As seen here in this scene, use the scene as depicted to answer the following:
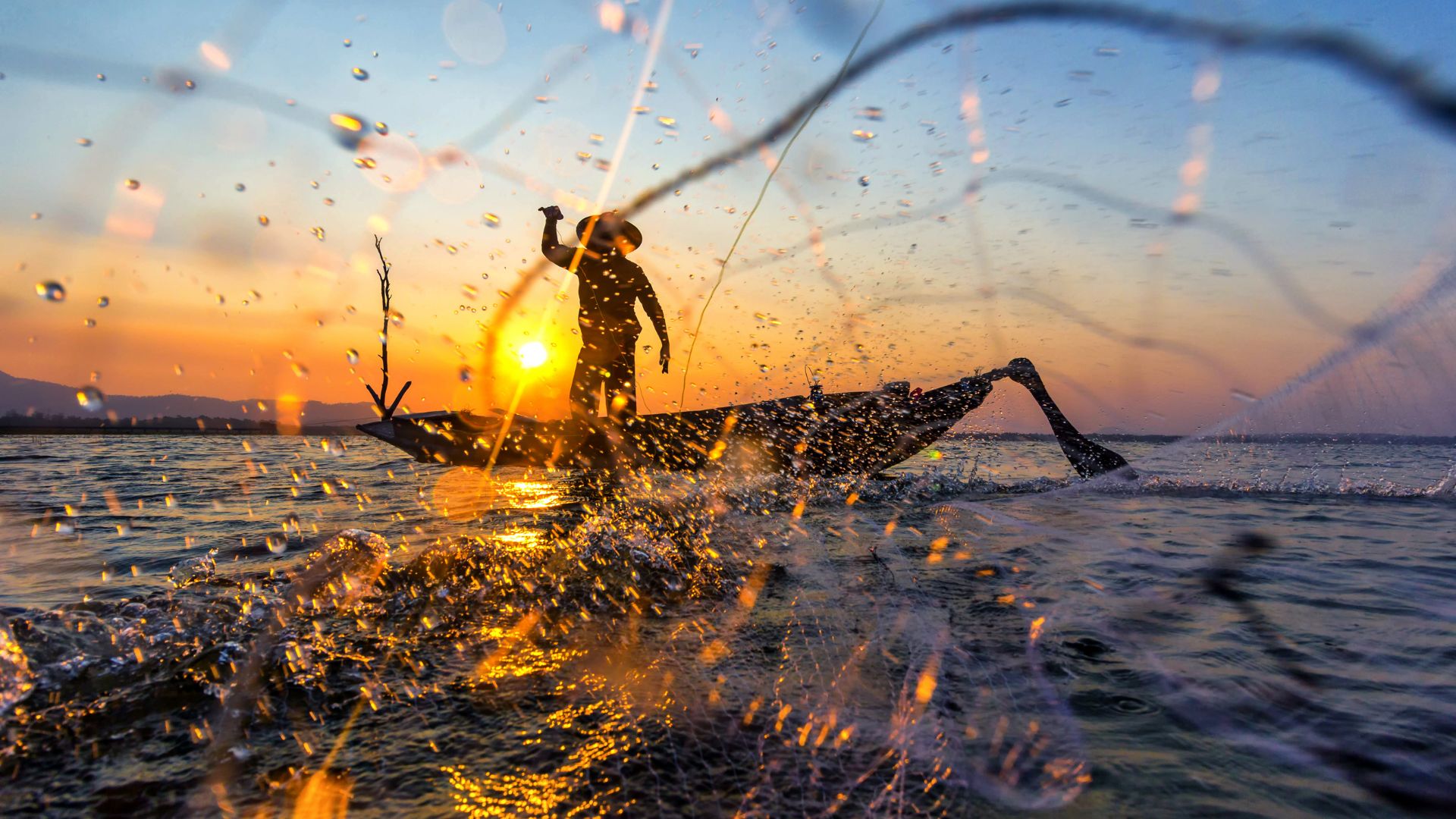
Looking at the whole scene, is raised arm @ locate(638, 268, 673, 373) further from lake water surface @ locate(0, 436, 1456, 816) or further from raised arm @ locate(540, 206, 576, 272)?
lake water surface @ locate(0, 436, 1456, 816)

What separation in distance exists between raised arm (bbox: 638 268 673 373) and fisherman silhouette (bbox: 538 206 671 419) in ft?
0.04

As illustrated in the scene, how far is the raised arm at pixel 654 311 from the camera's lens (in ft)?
30.6

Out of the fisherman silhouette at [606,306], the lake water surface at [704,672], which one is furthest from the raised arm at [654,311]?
the lake water surface at [704,672]

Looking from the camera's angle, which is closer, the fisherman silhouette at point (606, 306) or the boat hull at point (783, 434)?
the fisherman silhouette at point (606, 306)

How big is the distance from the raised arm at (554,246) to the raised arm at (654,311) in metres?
1.14

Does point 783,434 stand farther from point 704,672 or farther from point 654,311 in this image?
point 704,672

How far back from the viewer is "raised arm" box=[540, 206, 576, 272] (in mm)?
8633

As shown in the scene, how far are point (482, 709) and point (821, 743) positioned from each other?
1124 millimetres

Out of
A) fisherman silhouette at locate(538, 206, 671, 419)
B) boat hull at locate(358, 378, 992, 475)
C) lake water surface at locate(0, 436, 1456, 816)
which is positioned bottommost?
lake water surface at locate(0, 436, 1456, 816)

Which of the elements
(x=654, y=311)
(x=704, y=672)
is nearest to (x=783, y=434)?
(x=654, y=311)

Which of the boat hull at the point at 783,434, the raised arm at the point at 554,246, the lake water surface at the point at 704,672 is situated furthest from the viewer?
the boat hull at the point at 783,434

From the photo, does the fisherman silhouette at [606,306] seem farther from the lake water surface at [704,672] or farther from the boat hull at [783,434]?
the lake water surface at [704,672]

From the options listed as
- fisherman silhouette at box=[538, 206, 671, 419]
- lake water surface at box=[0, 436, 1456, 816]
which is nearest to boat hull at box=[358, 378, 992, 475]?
fisherman silhouette at box=[538, 206, 671, 419]

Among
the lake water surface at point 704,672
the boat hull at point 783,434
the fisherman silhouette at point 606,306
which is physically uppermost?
the fisherman silhouette at point 606,306
